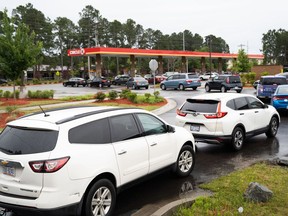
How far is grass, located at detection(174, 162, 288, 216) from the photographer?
488 cm

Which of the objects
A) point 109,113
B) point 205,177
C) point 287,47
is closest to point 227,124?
point 205,177

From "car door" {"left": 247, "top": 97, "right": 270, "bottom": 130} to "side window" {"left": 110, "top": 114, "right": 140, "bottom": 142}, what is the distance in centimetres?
517

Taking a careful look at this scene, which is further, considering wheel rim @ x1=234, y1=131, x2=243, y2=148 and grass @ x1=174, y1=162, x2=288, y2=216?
wheel rim @ x1=234, y1=131, x2=243, y2=148

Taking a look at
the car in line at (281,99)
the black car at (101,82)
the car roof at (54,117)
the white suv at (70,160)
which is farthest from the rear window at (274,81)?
the black car at (101,82)

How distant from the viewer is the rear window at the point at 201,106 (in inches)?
349

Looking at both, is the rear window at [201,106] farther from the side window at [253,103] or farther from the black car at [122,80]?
the black car at [122,80]

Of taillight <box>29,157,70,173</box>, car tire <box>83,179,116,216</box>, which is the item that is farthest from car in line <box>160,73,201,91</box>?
taillight <box>29,157,70,173</box>

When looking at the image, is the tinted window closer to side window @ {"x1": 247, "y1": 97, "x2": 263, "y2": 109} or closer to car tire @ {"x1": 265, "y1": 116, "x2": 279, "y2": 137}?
side window @ {"x1": 247, "y1": 97, "x2": 263, "y2": 109}

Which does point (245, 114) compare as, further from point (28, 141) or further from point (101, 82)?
point (101, 82)

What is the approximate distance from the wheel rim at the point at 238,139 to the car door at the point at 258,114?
2.72 feet

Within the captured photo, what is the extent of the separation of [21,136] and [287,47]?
122 meters

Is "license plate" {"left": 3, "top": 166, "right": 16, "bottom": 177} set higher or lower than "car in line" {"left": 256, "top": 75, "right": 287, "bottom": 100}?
lower

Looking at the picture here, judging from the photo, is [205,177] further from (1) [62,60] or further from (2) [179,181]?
(1) [62,60]

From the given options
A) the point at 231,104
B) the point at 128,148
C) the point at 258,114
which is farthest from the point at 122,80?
the point at 128,148
